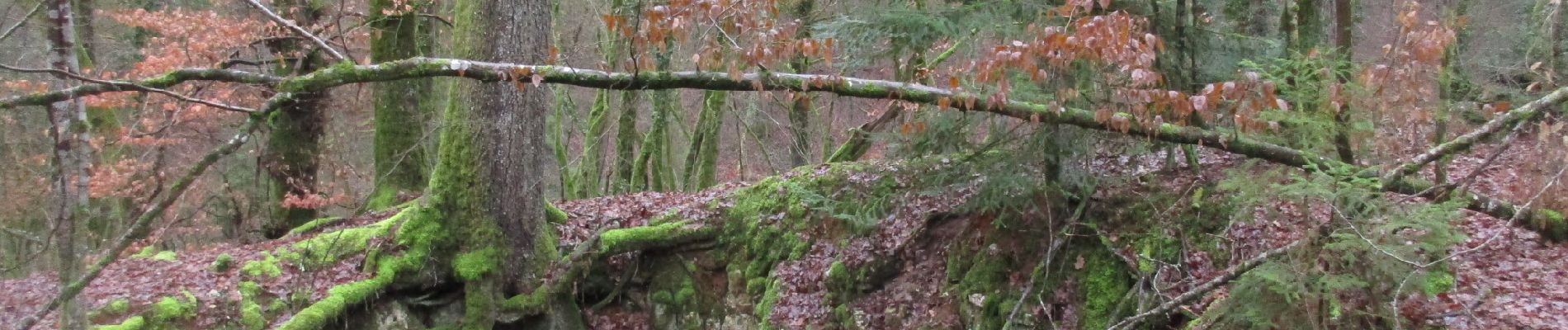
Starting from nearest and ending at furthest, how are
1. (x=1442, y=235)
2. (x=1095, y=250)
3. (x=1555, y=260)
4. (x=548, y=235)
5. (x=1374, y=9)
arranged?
(x=1442, y=235) < (x=1555, y=260) < (x=1095, y=250) < (x=548, y=235) < (x=1374, y=9)

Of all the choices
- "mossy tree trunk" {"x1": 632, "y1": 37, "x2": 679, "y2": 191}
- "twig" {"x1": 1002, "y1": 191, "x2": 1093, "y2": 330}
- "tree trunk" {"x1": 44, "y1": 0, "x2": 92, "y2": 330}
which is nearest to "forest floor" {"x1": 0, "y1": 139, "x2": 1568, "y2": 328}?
"twig" {"x1": 1002, "y1": 191, "x2": 1093, "y2": 330}

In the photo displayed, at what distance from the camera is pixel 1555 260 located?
530 centimetres

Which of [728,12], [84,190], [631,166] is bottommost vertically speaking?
[631,166]

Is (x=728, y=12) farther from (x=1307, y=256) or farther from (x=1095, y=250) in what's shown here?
(x=1095, y=250)

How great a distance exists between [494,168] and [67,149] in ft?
11.2

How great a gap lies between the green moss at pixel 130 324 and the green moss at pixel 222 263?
957 millimetres

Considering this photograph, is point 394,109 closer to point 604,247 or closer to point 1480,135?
point 604,247

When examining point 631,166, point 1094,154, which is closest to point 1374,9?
point 1094,154

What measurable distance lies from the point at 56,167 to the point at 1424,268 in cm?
736

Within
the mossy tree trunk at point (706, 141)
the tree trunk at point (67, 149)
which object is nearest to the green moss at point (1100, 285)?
the tree trunk at point (67, 149)

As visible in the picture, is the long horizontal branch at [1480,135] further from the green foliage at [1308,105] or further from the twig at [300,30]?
the twig at [300,30]

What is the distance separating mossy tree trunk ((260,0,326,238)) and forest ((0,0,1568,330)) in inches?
1.7

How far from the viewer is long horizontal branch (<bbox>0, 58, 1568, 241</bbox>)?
14.1 feet

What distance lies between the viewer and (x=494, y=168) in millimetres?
7879
